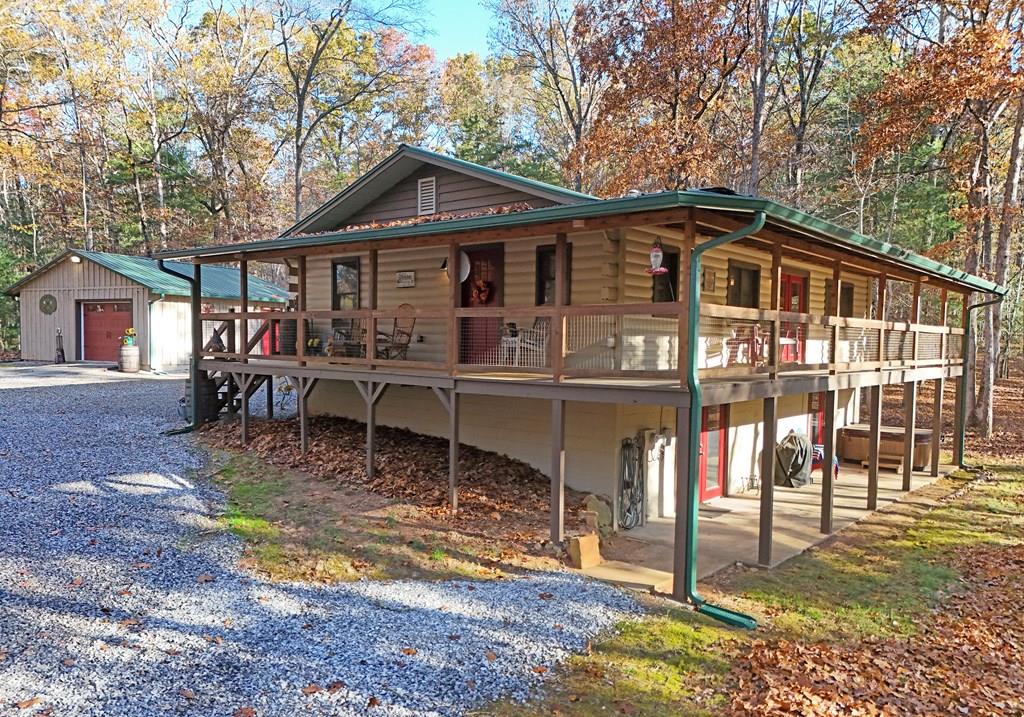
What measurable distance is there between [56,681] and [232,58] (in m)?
34.8

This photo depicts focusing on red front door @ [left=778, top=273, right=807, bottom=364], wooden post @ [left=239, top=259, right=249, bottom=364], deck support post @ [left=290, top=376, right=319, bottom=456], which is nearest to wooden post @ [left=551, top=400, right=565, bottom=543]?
deck support post @ [left=290, top=376, right=319, bottom=456]

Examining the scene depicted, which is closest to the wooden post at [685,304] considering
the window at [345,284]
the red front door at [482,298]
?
the red front door at [482,298]

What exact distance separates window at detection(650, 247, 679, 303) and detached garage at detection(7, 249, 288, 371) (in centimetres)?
1902

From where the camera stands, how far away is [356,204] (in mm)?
14469

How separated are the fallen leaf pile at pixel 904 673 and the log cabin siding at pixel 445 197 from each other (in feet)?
26.0

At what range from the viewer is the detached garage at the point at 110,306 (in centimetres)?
2436

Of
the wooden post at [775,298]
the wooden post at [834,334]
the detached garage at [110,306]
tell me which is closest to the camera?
the wooden post at [775,298]

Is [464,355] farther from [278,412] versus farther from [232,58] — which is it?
[232,58]

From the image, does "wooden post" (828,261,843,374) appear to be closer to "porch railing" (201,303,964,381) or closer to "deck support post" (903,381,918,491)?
"porch railing" (201,303,964,381)

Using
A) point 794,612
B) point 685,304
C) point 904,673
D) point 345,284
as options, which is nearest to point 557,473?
point 685,304

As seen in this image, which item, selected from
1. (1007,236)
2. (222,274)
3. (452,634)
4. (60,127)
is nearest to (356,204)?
(452,634)

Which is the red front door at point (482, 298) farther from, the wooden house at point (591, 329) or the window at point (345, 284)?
the window at point (345, 284)

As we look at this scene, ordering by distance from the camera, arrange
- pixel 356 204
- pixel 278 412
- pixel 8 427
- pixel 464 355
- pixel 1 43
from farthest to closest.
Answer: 1. pixel 1 43
2. pixel 278 412
3. pixel 356 204
4. pixel 8 427
5. pixel 464 355

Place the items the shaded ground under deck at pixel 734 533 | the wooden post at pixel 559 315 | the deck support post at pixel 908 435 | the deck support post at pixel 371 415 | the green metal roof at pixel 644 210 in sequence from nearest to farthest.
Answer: the green metal roof at pixel 644 210
the shaded ground under deck at pixel 734 533
the wooden post at pixel 559 315
the deck support post at pixel 371 415
the deck support post at pixel 908 435
